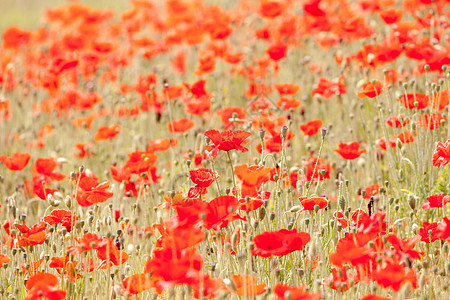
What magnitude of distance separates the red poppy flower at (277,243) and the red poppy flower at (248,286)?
0.30 ft

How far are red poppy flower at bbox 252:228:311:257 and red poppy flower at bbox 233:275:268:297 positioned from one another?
0.30ft

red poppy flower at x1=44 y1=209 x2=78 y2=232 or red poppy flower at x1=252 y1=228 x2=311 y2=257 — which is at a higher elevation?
red poppy flower at x1=44 y1=209 x2=78 y2=232

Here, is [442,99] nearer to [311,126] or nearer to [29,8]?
[311,126]

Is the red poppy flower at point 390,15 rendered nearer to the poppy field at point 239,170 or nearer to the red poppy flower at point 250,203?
the poppy field at point 239,170

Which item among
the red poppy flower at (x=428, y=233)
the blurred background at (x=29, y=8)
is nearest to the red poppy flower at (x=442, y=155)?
the red poppy flower at (x=428, y=233)

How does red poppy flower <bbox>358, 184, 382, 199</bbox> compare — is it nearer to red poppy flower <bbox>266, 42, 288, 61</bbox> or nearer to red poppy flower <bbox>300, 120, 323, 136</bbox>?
red poppy flower <bbox>300, 120, 323, 136</bbox>

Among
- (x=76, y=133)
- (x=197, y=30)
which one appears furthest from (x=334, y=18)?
(x=76, y=133)

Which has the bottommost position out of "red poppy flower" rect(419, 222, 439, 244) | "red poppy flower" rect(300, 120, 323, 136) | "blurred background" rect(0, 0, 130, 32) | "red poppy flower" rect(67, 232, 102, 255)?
"red poppy flower" rect(419, 222, 439, 244)

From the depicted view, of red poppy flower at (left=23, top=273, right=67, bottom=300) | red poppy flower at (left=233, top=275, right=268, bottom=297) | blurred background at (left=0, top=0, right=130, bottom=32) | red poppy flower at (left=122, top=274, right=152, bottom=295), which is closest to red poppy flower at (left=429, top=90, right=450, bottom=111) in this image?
red poppy flower at (left=233, top=275, right=268, bottom=297)

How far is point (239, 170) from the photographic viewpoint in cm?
230

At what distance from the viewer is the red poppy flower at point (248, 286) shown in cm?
209

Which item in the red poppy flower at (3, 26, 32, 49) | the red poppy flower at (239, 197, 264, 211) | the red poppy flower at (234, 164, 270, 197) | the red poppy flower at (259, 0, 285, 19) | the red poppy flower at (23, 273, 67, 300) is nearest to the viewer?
the red poppy flower at (23, 273, 67, 300)

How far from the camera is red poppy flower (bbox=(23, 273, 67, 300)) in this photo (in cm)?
208

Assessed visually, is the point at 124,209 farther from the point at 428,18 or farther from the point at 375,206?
the point at 428,18
